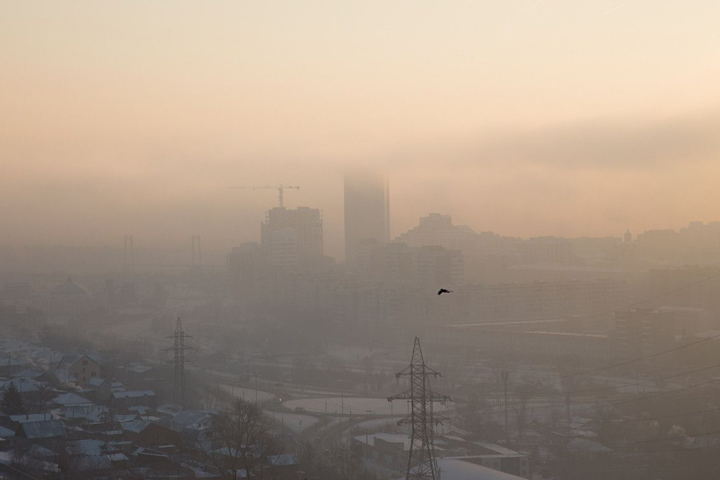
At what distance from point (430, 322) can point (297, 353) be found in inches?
129

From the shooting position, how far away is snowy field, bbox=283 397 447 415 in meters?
9.57

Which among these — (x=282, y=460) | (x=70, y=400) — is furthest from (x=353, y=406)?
(x=282, y=460)

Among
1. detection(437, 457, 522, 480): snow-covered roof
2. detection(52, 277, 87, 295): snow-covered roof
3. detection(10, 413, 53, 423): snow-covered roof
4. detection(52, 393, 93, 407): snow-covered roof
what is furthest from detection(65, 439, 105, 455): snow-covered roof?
detection(52, 277, 87, 295): snow-covered roof

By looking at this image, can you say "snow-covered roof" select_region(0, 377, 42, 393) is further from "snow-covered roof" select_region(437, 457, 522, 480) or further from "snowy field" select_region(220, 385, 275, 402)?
"snow-covered roof" select_region(437, 457, 522, 480)

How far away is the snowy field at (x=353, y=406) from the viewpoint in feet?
31.4

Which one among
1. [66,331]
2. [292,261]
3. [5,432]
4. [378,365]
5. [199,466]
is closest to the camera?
[199,466]

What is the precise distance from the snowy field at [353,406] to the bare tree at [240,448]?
2.49 metres

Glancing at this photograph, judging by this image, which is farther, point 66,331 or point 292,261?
point 292,261

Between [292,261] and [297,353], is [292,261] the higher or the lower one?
the higher one

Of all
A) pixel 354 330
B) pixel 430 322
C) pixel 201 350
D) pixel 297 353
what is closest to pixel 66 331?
pixel 201 350

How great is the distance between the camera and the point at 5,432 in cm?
683

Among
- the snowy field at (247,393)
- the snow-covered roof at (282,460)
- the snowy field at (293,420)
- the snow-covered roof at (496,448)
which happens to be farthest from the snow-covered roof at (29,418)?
the snow-covered roof at (496,448)

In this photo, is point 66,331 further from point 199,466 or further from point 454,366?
point 199,466

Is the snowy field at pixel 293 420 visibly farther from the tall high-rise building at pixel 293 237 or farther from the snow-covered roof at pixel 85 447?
the tall high-rise building at pixel 293 237
